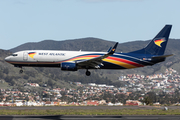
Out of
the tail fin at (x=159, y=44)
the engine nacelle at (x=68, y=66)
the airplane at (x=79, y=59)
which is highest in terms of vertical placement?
the tail fin at (x=159, y=44)

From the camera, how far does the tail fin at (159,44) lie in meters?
63.2

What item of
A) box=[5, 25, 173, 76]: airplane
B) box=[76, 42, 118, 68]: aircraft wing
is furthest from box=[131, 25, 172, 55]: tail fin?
box=[76, 42, 118, 68]: aircraft wing

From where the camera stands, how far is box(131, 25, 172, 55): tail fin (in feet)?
207

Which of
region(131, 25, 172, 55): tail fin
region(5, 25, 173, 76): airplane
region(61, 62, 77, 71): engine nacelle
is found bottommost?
region(61, 62, 77, 71): engine nacelle

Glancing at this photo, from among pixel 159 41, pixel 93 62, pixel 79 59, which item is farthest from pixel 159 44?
pixel 79 59

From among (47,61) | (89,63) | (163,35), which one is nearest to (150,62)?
(163,35)

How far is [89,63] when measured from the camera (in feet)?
191

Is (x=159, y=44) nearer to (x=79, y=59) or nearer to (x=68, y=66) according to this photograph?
(x=79, y=59)

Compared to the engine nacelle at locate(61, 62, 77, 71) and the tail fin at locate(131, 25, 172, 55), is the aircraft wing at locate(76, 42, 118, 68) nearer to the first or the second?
the engine nacelle at locate(61, 62, 77, 71)

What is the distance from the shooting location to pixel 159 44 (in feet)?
209

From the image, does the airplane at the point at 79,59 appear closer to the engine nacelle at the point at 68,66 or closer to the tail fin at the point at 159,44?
the engine nacelle at the point at 68,66

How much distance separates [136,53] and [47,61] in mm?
18701

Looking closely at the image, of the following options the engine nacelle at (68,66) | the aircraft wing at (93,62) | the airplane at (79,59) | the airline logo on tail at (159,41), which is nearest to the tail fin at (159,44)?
the airline logo on tail at (159,41)

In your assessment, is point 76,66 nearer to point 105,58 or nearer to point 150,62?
point 105,58
